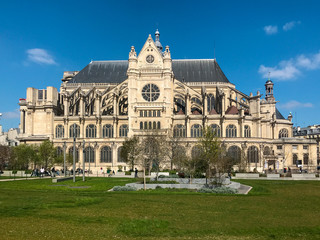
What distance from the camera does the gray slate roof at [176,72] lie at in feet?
293

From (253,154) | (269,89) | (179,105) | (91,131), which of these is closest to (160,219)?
(253,154)

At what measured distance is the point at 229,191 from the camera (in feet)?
98.5

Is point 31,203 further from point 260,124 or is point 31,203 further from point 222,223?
point 260,124

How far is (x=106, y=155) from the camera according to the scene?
2953 inches

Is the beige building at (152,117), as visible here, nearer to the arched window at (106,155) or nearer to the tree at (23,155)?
the arched window at (106,155)

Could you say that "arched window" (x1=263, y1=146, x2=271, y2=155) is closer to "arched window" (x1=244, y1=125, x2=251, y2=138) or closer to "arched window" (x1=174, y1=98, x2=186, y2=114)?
"arched window" (x1=244, y1=125, x2=251, y2=138)

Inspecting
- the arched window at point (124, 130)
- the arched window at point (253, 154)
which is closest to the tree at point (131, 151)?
the arched window at point (124, 130)

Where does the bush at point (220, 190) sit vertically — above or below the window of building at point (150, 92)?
below

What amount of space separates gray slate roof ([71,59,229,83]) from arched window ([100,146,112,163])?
2227 centimetres

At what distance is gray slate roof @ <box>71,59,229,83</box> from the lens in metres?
89.2

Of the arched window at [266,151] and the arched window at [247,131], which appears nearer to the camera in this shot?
the arched window at [247,131]

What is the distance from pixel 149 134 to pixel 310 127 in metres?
87.5

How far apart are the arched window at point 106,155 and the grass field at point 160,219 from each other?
1963 inches

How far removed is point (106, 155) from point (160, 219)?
58585 millimetres
